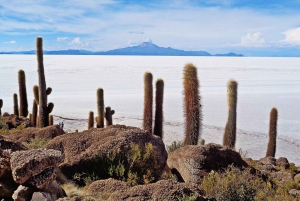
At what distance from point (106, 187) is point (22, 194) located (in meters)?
0.93

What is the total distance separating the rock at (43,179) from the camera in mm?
3743

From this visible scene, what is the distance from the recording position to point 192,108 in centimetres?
1040

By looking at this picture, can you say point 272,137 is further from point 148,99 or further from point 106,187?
point 106,187

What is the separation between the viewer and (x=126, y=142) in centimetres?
573

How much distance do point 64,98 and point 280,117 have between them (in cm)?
1619

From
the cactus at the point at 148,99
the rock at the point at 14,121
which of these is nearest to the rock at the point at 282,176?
the cactus at the point at 148,99

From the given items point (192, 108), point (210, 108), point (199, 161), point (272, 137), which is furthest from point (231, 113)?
point (210, 108)

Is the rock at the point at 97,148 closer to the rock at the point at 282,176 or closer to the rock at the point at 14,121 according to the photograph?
the rock at the point at 282,176

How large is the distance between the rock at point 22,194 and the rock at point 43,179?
8 cm

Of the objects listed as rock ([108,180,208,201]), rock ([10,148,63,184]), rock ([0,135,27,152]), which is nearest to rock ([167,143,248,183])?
rock ([108,180,208,201])

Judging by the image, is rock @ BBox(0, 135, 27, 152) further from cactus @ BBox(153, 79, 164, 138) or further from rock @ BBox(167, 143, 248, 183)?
cactus @ BBox(153, 79, 164, 138)

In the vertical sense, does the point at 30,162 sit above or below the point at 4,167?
above

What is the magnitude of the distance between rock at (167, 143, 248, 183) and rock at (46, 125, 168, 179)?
31cm

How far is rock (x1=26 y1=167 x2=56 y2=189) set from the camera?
147 inches
